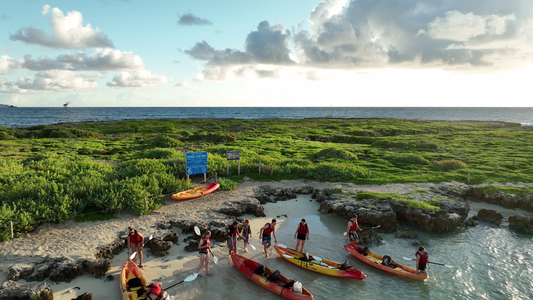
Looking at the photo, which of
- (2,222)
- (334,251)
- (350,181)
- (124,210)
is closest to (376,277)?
(334,251)

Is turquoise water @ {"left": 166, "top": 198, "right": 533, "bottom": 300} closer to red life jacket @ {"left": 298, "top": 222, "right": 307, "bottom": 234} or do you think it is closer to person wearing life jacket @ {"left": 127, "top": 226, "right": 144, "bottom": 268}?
red life jacket @ {"left": 298, "top": 222, "right": 307, "bottom": 234}

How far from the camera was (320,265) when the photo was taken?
540 inches

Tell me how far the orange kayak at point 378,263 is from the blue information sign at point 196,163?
535 inches

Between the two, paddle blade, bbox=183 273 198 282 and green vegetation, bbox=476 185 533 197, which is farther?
green vegetation, bbox=476 185 533 197

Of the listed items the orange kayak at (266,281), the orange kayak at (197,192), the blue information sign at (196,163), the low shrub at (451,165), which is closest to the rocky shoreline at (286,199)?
the orange kayak at (197,192)

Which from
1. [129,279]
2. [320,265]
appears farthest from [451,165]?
[129,279]

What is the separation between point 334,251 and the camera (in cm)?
1617

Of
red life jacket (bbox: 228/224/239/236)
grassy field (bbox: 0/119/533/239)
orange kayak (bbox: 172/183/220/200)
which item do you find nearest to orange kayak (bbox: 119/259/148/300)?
red life jacket (bbox: 228/224/239/236)

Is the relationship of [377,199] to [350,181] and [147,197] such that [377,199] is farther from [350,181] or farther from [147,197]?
[147,197]

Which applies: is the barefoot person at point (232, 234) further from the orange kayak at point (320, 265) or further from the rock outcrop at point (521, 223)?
the rock outcrop at point (521, 223)

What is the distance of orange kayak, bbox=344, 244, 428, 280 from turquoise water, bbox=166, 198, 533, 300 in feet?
0.92

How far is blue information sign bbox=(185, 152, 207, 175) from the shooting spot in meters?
23.9

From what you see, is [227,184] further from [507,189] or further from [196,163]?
[507,189]

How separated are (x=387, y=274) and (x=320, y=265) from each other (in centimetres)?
336
